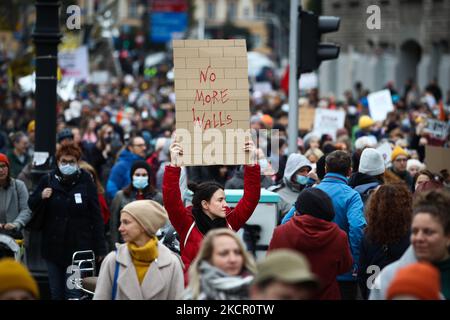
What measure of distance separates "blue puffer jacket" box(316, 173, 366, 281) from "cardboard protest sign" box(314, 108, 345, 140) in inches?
411

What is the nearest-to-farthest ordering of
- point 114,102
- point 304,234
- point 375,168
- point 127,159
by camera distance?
1. point 304,234
2. point 375,168
3. point 127,159
4. point 114,102

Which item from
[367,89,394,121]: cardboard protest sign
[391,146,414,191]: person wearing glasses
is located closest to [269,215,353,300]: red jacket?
[391,146,414,191]: person wearing glasses

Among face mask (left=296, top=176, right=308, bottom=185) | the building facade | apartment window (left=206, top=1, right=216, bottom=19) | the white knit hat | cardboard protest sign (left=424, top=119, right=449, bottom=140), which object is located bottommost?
face mask (left=296, top=176, right=308, bottom=185)

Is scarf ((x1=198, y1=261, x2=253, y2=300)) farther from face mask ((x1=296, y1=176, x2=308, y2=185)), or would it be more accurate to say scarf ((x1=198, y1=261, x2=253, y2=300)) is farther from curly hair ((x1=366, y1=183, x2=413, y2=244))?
face mask ((x1=296, y1=176, x2=308, y2=185))

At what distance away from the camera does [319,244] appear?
738 centimetres

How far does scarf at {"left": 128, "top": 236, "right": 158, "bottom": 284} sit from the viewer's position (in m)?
6.66

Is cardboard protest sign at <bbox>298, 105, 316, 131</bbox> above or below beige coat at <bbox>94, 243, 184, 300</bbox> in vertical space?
above

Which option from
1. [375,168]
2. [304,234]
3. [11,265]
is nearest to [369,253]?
[304,234]

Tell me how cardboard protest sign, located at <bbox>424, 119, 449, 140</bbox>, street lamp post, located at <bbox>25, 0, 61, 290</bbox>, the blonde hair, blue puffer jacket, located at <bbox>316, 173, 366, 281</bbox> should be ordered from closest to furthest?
the blonde hair → blue puffer jacket, located at <bbox>316, 173, 366, 281</bbox> → street lamp post, located at <bbox>25, 0, 61, 290</bbox> → cardboard protest sign, located at <bbox>424, 119, 449, 140</bbox>
